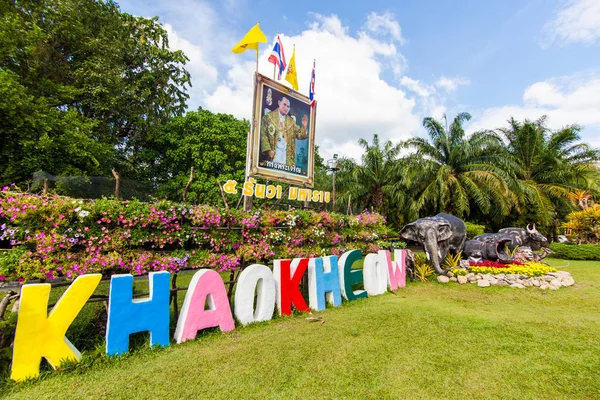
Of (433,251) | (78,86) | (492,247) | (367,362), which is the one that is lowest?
(367,362)

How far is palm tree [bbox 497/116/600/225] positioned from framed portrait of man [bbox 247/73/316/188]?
594 inches

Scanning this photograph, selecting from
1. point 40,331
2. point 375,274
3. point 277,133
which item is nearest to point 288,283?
point 375,274

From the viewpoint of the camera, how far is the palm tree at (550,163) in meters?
18.2

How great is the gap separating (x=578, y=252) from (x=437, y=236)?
11.4m

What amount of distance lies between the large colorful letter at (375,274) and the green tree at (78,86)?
11.3 meters

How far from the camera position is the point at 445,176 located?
17000 mm

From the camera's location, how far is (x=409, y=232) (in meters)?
9.12

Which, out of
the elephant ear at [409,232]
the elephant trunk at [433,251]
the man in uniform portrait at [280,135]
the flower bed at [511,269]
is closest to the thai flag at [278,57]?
the man in uniform portrait at [280,135]

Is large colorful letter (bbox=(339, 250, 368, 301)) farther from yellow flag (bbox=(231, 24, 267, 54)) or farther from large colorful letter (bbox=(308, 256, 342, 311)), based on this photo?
yellow flag (bbox=(231, 24, 267, 54))

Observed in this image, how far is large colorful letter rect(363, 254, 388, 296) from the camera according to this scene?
21.8ft

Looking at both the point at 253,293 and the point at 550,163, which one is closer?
the point at 253,293

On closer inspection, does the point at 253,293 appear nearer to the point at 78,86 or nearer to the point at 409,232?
the point at 409,232

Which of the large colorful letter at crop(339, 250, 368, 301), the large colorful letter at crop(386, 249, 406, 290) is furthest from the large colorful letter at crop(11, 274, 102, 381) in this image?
the large colorful letter at crop(386, 249, 406, 290)

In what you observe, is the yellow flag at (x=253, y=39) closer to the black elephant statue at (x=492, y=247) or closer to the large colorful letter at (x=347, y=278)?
the large colorful letter at (x=347, y=278)
